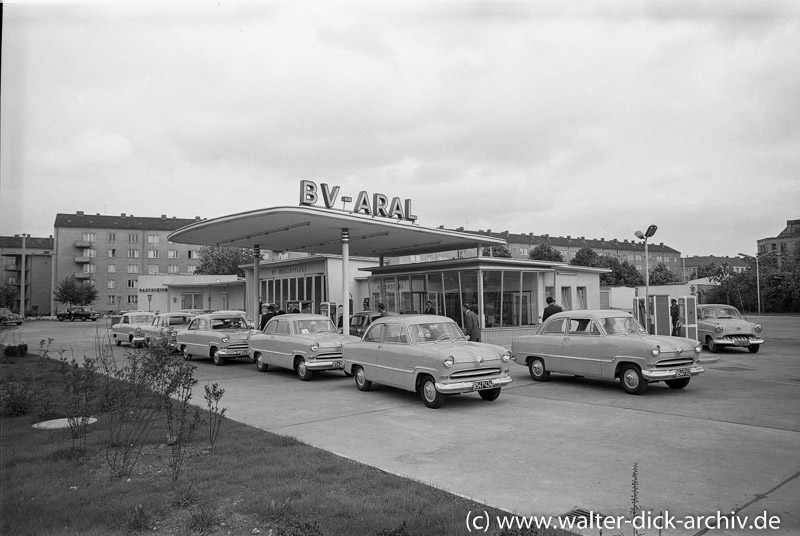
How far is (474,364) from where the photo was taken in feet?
33.4

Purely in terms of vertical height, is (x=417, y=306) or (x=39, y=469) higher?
(x=417, y=306)

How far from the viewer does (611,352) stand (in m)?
11.4

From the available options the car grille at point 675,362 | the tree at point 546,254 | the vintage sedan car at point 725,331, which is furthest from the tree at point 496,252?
the car grille at point 675,362

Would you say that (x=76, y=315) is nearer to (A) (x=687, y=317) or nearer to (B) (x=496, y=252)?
(B) (x=496, y=252)

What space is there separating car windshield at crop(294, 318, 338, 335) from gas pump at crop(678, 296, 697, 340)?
496 inches

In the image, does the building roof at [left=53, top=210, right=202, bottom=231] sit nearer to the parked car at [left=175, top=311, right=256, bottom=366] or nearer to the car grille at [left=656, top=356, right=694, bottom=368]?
the parked car at [left=175, top=311, right=256, bottom=366]

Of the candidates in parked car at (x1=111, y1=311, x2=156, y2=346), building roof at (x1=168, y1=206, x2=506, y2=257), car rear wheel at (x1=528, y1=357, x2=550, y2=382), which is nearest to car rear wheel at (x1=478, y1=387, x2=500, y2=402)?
car rear wheel at (x1=528, y1=357, x2=550, y2=382)

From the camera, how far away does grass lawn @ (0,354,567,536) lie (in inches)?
178

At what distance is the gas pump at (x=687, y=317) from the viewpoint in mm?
19500

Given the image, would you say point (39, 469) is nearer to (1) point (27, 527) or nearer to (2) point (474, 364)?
(1) point (27, 527)

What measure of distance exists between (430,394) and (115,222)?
9365 cm

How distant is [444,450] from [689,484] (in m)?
2.82

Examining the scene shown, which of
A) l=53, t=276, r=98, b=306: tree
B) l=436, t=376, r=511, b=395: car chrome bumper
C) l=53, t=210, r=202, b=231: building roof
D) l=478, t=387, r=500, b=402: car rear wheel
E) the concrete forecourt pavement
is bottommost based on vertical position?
the concrete forecourt pavement

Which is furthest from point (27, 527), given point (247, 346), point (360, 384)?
point (247, 346)
